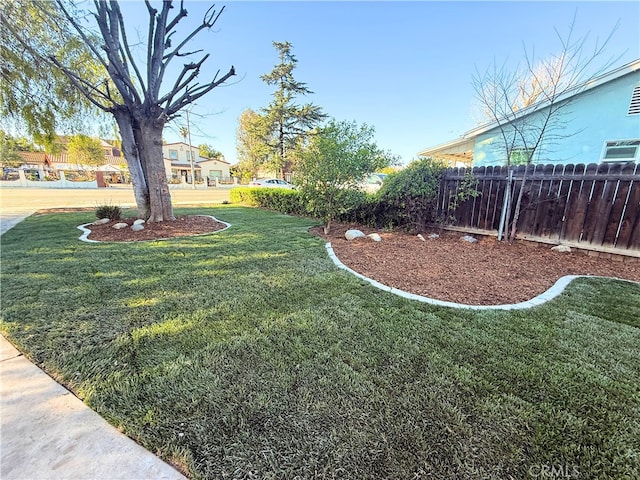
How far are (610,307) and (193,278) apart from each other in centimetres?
512

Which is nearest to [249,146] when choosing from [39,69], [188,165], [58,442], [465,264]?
[188,165]

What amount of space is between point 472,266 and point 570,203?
2458mm

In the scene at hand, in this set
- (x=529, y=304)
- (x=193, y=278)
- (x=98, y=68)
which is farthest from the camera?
(x=98, y=68)

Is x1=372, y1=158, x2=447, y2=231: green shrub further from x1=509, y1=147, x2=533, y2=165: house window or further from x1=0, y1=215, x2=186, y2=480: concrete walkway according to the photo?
x1=0, y1=215, x2=186, y2=480: concrete walkway

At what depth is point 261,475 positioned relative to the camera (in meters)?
1.26

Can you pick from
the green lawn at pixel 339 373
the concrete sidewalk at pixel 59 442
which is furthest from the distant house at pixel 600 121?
the concrete sidewalk at pixel 59 442

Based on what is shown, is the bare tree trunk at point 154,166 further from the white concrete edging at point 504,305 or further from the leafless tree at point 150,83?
the white concrete edging at point 504,305

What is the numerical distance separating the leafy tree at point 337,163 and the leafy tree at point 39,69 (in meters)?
7.63

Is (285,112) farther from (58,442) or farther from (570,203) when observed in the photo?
(58,442)

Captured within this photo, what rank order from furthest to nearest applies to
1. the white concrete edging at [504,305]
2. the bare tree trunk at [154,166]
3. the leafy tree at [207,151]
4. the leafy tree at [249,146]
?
the leafy tree at [207,151], the leafy tree at [249,146], the bare tree trunk at [154,166], the white concrete edging at [504,305]

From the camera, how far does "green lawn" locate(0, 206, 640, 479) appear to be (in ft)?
4.46

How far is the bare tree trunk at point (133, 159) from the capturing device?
6.95m

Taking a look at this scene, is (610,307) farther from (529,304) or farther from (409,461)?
(409,461)

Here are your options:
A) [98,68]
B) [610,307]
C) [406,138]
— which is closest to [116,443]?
[610,307]
